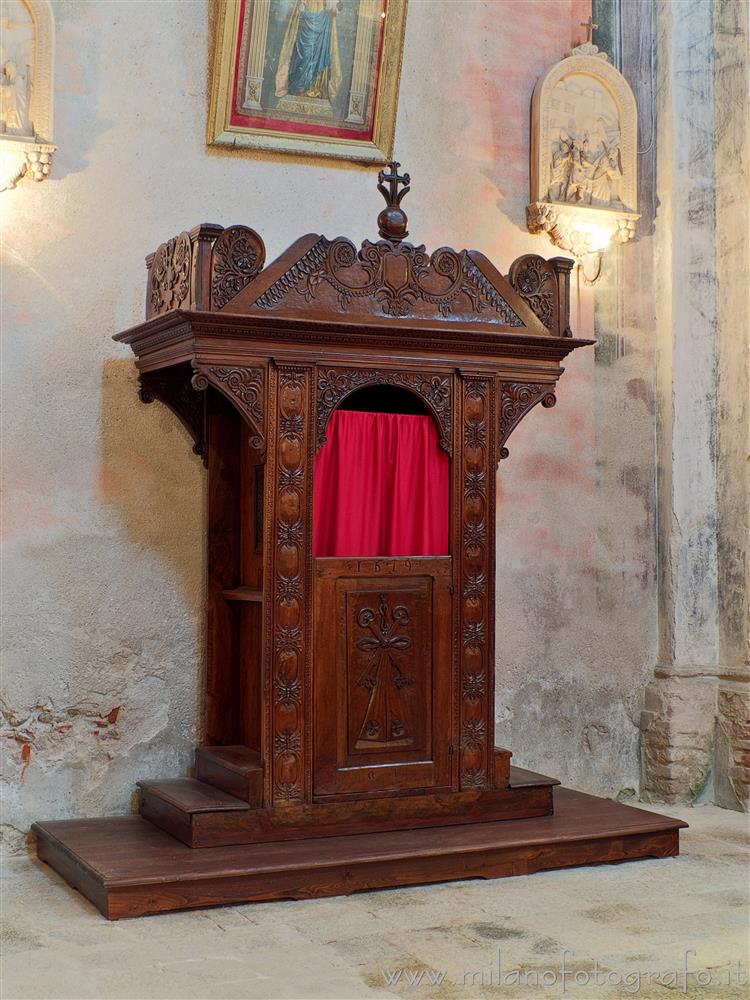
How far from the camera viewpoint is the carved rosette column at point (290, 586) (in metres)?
5.47

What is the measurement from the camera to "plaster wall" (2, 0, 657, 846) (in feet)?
19.5

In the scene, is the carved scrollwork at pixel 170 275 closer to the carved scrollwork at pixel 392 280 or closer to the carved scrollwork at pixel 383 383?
the carved scrollwork at pixel 392 280

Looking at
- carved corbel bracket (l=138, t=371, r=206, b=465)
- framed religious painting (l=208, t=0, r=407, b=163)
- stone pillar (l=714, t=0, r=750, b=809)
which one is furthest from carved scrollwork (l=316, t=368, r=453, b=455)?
stone pillar (l=714, t=0, r=750, b=809)

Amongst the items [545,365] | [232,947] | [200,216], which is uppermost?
[200,216]

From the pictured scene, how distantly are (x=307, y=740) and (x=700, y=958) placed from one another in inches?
72.3

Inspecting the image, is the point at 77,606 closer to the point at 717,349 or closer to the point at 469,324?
the point at 469,324

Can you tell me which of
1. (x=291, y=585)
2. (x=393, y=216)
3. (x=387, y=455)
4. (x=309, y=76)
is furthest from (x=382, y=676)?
(x=309, y=76)

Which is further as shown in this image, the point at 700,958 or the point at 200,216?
the point at 200,216

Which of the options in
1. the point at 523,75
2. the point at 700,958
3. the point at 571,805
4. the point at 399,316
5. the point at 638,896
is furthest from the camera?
the point at 523,75

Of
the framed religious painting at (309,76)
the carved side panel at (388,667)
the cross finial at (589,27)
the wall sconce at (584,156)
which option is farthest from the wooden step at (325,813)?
the cross finial at (589,27)

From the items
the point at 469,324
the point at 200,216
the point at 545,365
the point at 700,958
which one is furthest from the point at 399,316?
the point at 700,958

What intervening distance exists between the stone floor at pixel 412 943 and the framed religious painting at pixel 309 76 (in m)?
3.63

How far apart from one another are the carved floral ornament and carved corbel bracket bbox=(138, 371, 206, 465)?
215 centimetres

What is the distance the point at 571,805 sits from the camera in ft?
20.4
